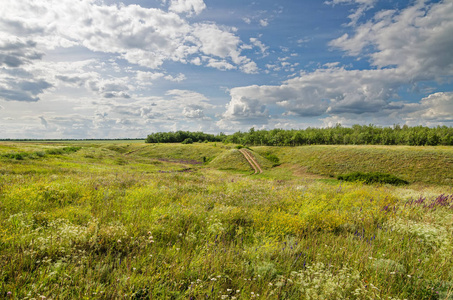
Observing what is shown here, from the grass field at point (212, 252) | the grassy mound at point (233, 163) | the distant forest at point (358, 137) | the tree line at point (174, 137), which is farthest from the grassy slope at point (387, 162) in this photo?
the tree line at point (174, 137)

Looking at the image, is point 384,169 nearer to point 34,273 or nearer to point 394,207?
point 394,207

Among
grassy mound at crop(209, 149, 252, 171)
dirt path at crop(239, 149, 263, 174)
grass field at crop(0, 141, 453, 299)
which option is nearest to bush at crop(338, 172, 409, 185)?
dirt path at crop(239, 149, 263, 174)

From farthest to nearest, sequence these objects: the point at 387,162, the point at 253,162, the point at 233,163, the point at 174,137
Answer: the point at 174,137 → the point at 253,162 → the point at 233,163 → the point at 387,162

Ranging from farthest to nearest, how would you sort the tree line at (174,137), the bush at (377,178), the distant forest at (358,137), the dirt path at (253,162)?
the tree line at (174,137)
the distant forest at (358,137)
the dirt path at (253,162)
the bush at (377,178)

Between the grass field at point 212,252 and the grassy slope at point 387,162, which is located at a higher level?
the grass field at point 212,252

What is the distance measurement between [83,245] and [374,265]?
5.53 metres

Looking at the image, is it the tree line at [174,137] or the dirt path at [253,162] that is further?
the tree line at [174,137]

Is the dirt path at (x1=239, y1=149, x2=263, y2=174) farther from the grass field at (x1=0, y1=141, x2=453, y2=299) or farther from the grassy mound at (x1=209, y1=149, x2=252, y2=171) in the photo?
the grass field at (x1=0, y1=141, x2=453, y2=299)

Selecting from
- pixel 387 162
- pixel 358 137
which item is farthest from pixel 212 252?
pixel 358 137

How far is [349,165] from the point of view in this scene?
5006cm

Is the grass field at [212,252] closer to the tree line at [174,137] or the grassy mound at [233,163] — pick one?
the grassy mound at [233,163]

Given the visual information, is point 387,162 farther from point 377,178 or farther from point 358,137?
point 358,137

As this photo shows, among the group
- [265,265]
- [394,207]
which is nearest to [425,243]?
[394,207]

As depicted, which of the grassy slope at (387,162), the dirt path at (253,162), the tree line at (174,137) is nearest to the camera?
the grassy slope at (387,162)
